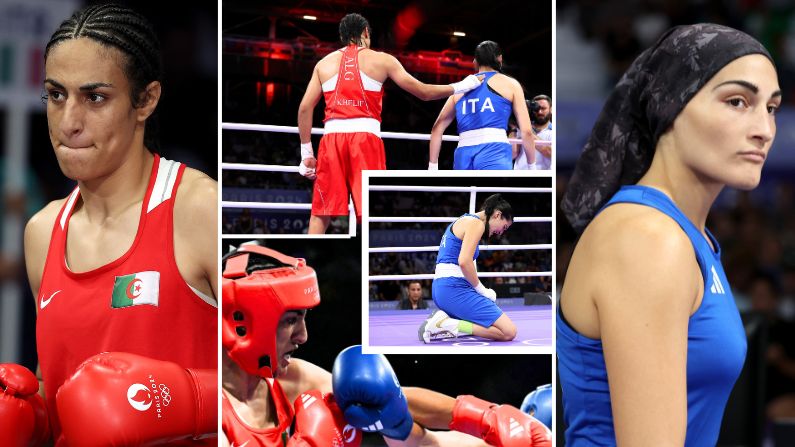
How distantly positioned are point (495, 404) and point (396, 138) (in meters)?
0.59

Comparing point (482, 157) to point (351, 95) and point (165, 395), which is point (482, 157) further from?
point (165, 395)

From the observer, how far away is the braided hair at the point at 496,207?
1527mm

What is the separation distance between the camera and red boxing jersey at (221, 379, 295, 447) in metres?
1.57

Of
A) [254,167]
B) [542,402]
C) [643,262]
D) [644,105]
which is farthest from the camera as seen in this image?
[542,402]

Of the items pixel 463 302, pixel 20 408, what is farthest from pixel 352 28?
pixel 20 408

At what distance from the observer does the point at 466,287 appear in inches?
61.5

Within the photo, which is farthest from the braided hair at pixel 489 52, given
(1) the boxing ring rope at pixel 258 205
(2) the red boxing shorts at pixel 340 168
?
(1) the boxing ring rope at pixel 258 205

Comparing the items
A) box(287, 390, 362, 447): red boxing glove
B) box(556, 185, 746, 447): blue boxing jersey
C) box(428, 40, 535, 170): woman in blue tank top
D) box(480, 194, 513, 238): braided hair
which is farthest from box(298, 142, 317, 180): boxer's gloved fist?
box(556, 185, 746, 447): blue boxing jersey

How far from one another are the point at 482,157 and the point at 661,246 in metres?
0.47

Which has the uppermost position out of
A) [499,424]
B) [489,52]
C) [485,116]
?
[489,52]

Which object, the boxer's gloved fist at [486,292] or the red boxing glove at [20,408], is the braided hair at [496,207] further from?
the red boxing glove at [20,408]

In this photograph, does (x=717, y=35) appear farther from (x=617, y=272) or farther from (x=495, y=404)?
(x=495, y=404)

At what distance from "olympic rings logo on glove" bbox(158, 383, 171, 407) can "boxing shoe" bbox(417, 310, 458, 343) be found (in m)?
0.49

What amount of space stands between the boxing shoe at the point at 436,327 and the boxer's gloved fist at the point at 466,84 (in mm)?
436
